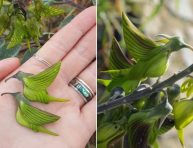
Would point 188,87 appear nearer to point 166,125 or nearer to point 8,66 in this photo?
point 166,125


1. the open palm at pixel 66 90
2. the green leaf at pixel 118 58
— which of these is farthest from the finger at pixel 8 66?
the green leaf at pixel 118 58

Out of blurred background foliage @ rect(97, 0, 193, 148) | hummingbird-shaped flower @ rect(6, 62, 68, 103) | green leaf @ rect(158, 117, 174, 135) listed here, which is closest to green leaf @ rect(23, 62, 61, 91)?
hummingbird-shaped flower @ rect(6, 62, 68, 103)

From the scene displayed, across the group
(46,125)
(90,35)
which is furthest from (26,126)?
(90,35)

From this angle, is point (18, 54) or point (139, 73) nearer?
point (139, 73)

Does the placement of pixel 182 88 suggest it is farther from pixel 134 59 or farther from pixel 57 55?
pixel 57 55

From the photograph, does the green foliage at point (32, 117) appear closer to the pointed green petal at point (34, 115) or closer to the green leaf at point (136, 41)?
the pointed green petal at point (34, 115)

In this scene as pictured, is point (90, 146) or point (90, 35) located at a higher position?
point (90, 35)
